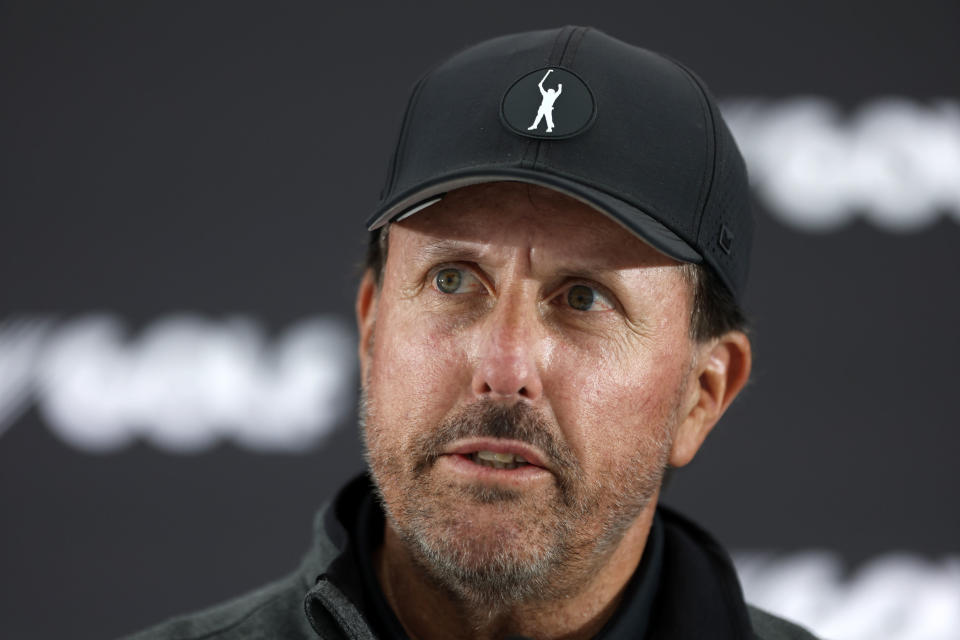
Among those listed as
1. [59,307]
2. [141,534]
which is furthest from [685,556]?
[59,307]

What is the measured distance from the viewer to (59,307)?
6.73ft

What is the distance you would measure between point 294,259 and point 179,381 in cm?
32

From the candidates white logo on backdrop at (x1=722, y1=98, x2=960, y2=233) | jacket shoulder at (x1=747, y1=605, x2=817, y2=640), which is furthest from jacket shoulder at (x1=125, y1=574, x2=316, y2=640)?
white logo on backdrop at (x1=722, y1=98, x2=960, y2=233)

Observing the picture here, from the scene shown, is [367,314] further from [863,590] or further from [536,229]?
[863,590]

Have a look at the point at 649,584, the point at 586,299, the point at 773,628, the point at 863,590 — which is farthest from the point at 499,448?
the point at 863,590

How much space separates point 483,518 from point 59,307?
1.39m

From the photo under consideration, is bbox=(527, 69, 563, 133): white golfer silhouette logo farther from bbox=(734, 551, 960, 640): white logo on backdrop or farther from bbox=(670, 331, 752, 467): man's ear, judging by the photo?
bbox=(734, 551, 960, 640): white logo on backdrop

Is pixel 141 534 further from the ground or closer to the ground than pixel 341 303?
closer to the ground

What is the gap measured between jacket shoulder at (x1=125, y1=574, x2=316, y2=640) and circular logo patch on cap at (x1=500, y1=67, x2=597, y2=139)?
512 millimetres

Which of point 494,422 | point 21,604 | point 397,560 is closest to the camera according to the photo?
point 494,422

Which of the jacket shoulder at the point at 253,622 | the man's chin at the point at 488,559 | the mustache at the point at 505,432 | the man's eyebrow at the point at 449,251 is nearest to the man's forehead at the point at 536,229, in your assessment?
the man's eyebrow at the point at 449,251

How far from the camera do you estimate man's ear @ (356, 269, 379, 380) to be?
1.14 meters

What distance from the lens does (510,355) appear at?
0.94 meters

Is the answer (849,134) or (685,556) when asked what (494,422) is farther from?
(849,134)
